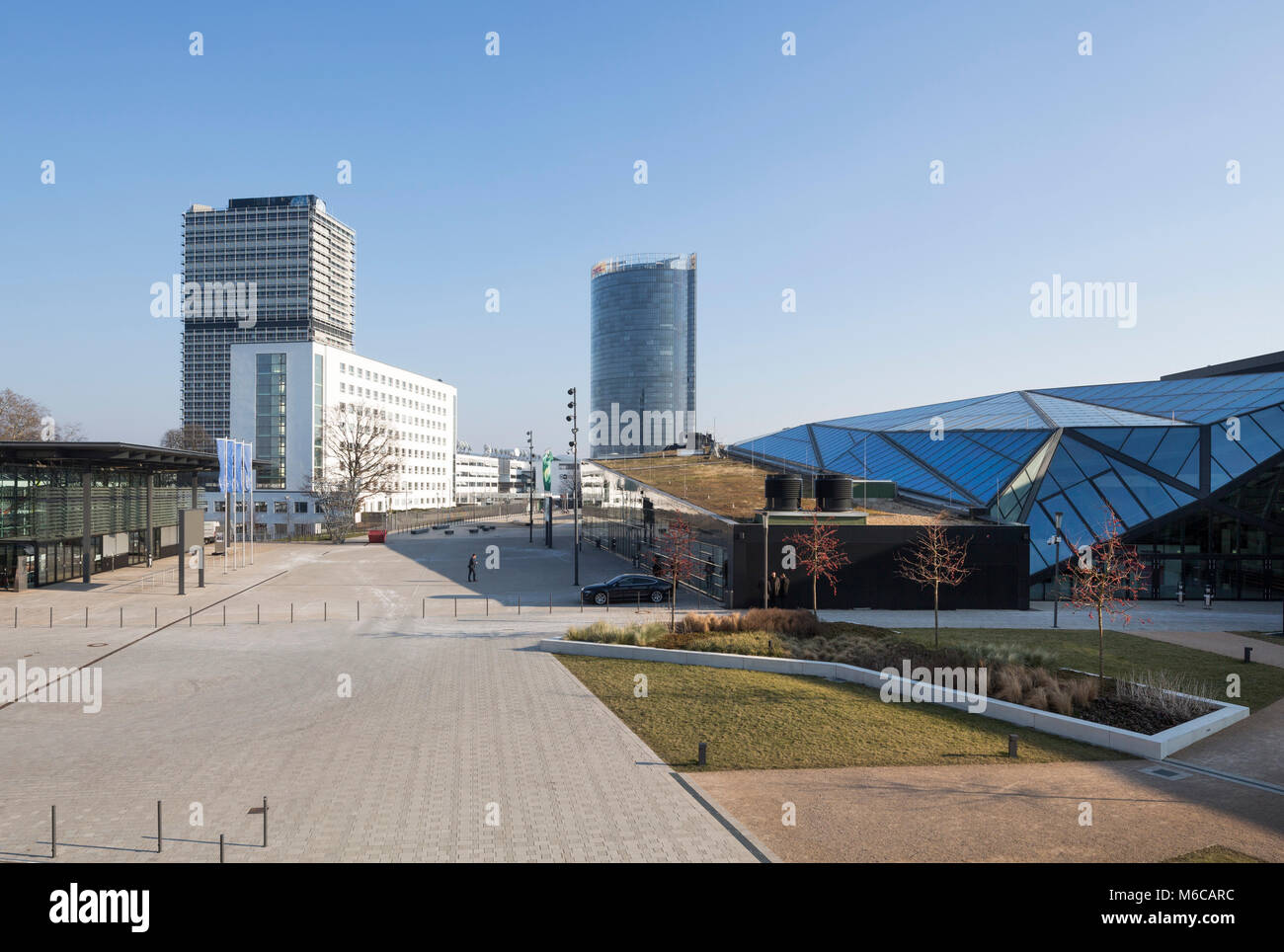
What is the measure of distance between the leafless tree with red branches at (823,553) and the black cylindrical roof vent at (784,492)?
68.0 inches

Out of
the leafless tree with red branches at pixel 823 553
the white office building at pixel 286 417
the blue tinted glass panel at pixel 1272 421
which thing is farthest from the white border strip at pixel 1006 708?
the white office building at pixel 286 417

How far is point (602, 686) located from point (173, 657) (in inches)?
491

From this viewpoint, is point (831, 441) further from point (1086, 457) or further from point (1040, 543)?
point (1040, 543)

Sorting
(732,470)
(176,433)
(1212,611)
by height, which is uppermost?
(176,433)

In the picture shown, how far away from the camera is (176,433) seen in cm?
13950

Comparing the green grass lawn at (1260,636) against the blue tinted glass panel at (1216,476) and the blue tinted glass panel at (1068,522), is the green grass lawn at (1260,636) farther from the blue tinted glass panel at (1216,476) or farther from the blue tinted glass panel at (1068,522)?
the blue tinted glass panel at (1216,476)

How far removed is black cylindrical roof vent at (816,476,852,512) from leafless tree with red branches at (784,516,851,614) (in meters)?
1.46

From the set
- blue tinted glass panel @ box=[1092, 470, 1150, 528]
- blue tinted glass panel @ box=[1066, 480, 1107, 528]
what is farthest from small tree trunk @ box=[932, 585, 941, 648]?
blue tinted glass panel @ box=[1092, 470, 1150, 528]

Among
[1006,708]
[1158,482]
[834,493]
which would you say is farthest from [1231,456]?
[1006,708]

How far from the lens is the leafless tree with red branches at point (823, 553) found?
28859 mm
